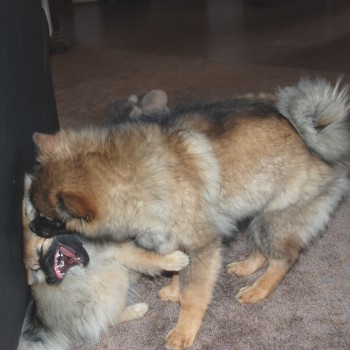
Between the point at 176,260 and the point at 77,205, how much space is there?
0.44m

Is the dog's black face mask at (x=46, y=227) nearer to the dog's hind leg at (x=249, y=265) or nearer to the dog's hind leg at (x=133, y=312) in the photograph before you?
the dog's hind leg at (x=133, y=312)

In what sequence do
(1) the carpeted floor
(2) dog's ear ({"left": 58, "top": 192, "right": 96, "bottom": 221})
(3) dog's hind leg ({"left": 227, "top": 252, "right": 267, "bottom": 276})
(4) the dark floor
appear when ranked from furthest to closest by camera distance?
1. (4) the dark floor
2. (3) dog's hind leg ({"left": 227, "top": 252, "right": 267, "bottom": 276})
3. (1) the carpeted floor
4. (2) dog's ear ({"left": 58, "top": 192, "right": 96, "bottom": 221})

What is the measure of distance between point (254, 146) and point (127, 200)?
0.49 metres

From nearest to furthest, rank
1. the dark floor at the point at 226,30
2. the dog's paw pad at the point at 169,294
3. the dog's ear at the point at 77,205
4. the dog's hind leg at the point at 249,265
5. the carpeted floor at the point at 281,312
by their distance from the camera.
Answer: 1. the dog's ear at the point at 77,205
2. the carpeted floor at the point at 281,312
3. the dog's paw pad at the point at 169,294
4. the dog's hind leg at the point at 249,265
5. the dark floor at the point at 226,30

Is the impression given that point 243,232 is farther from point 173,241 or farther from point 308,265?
point 173,241

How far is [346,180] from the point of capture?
1772 mm

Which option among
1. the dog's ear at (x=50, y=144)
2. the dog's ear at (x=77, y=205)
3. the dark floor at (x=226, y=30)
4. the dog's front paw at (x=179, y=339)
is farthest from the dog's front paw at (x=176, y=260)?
the dark floor at (x=226, y=30)

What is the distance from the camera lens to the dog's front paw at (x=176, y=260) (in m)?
1.61

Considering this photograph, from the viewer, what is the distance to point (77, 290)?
1554 millimetres

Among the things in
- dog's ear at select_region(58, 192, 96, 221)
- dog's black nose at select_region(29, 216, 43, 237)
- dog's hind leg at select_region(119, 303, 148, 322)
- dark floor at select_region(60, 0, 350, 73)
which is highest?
dog's ear at select_region(58, 192, 96, 221)

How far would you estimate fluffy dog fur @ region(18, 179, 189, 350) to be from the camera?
151 centimetres

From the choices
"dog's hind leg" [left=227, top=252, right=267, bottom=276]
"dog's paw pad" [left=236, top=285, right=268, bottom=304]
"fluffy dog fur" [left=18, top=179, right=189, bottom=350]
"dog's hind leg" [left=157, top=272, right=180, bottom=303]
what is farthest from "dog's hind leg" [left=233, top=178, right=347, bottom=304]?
"fluffy dog fur" [left=18, top=179, right=189, bottom=350]

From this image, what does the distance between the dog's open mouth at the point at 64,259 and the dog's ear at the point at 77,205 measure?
0.19 meters

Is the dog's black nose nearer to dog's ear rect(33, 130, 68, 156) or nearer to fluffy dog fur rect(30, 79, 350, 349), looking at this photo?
fluffy dog fur rect(30, 79, 350, 349)
